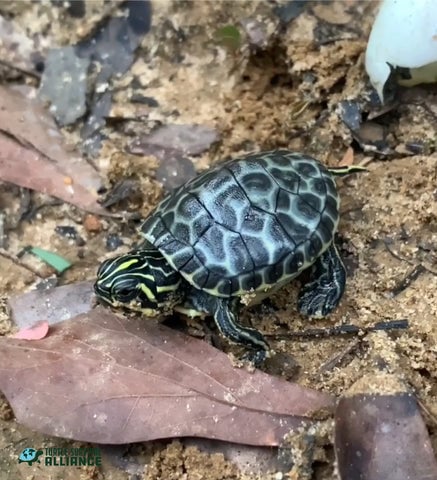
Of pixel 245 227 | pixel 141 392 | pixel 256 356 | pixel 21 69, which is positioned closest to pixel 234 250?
pixel 245 227

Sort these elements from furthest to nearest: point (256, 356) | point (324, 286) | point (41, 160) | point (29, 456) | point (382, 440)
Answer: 1. point (41, 160)
2. point (324, 286)
3. point (256, 356)
4. point (29, 456)
5. point (382, 440)

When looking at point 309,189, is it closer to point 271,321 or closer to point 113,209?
point 271,321

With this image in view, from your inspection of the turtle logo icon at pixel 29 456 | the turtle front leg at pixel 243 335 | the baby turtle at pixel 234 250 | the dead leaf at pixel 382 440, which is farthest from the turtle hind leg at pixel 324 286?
the turtle logo icon at pixel 29 456

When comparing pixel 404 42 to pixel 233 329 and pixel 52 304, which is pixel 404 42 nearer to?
pixel 233 329

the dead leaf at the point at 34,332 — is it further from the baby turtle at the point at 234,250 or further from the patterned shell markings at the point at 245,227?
the patterned shell markings at the point at 245,227

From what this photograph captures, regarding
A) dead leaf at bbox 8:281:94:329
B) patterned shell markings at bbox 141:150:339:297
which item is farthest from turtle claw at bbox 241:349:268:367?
dead leaf at bbox 8:281:94:329

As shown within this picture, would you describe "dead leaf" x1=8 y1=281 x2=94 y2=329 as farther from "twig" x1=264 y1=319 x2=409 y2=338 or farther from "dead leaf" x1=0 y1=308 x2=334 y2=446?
"twig" x1=264 y1=319 x2=409 y2=338

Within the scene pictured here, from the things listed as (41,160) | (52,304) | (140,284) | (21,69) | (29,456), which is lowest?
(29,456)
